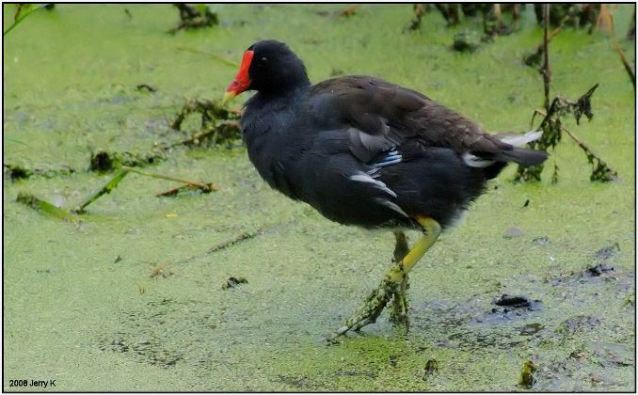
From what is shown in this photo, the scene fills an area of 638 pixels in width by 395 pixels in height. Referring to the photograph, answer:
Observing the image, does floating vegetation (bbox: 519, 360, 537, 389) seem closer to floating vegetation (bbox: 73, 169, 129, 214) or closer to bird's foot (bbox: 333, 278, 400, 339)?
bird's foot (bbox: 333, 278, 400, 339)

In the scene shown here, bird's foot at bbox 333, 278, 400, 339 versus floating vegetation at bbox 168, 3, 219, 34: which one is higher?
floating vegetation at bbox 168, 3, 219, 34

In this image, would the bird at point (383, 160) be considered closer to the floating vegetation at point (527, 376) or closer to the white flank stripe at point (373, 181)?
the white flank stripe at point (373, 181)

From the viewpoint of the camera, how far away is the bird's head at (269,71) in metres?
3.67

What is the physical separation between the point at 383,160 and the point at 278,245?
0.77 metres

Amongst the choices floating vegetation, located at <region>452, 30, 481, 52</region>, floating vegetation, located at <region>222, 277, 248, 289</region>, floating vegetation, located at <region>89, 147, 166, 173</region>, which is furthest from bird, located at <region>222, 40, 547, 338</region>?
floating vegetation, located at <region>452, 30, 481, 52</region>

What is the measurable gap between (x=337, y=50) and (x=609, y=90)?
1.27m

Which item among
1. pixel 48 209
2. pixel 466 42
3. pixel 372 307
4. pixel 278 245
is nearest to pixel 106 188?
pixel 48 209

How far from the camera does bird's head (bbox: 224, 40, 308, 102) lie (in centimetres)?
367

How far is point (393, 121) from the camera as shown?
11.3ft

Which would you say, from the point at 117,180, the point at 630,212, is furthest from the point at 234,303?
the point at 630,212

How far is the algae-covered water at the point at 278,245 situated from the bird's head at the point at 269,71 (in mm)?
515

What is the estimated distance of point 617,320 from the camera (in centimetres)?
343

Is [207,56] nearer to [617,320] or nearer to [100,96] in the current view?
[100,96]

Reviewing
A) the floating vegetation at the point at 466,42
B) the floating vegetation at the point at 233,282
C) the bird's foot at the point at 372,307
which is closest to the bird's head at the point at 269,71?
the floating vegetation at the point at 233,282
